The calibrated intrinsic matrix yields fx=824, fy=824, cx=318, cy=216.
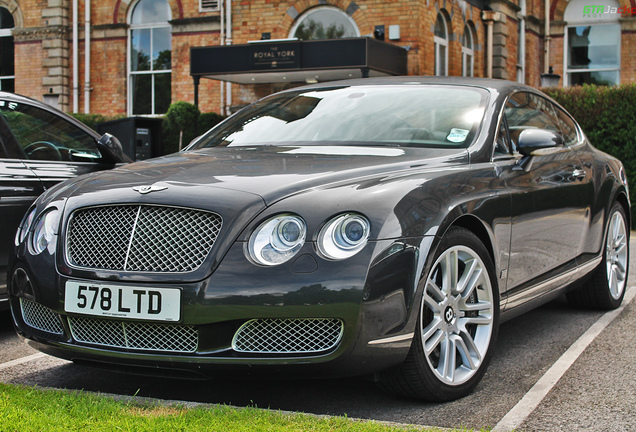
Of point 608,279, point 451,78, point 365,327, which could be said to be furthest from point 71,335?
point 608,279

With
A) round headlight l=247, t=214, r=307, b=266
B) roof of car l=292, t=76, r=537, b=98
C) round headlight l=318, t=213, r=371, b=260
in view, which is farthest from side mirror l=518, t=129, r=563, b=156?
round headlight l=247, t=214, r=307, b=266

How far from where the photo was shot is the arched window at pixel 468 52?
2405 cm

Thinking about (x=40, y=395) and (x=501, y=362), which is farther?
(x=501, y=362)

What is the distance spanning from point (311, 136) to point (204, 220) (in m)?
1.40

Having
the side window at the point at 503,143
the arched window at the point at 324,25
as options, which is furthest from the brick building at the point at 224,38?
the side window at the point at 503,143

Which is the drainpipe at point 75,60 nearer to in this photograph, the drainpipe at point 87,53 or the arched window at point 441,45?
the drainpipe at point 87,53

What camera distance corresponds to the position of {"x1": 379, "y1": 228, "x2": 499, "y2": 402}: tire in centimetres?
341

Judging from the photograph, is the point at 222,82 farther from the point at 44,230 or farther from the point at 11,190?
the point at 44,230

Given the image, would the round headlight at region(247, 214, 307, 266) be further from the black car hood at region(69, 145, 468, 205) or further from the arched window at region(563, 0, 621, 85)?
the arched window at region(563, 0, 621, 85)

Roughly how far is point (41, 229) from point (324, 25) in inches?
727

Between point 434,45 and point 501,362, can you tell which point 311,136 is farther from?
point 434,45

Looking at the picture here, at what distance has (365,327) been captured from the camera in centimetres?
311

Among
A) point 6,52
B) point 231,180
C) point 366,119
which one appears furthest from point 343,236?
point 6,52

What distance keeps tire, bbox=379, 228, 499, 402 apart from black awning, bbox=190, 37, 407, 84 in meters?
15.1
